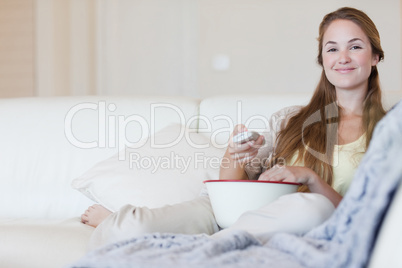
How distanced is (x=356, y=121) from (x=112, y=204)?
0.83 meters

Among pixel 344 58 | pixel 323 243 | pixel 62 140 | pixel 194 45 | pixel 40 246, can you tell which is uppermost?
pixel 194 45

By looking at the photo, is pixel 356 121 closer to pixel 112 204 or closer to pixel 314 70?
pixel 112 204

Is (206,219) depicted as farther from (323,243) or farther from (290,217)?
(323,243)

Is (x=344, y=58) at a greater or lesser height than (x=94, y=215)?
greater

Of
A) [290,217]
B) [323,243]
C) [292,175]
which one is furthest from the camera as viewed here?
[292,175]

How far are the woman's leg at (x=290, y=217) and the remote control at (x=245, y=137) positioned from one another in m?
0.28

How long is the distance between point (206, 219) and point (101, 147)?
0.69m

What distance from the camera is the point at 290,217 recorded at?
3.82 ft

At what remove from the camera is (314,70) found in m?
3.67

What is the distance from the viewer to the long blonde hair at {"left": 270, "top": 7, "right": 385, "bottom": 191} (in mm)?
1812

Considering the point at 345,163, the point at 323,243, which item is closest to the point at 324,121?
the point at 345,163

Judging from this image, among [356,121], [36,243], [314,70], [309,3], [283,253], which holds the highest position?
[309,3]

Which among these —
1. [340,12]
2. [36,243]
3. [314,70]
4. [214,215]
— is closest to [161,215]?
[214,215]

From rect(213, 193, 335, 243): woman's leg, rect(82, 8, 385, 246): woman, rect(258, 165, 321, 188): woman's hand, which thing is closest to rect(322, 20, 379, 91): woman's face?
rect(82, 8, 385, 246): woman
